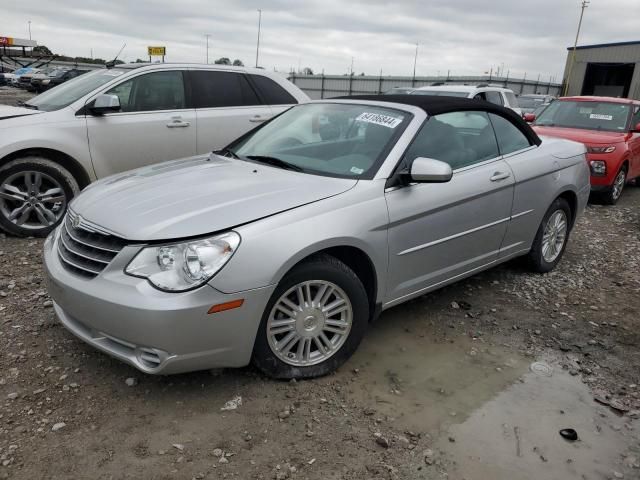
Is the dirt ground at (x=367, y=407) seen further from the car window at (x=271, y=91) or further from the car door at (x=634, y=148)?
the car door at (x=634, y=148)

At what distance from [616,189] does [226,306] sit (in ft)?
26.2

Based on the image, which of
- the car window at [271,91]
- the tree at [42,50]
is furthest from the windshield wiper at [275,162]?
the tree at [42,50]

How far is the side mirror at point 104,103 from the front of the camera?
5436mm

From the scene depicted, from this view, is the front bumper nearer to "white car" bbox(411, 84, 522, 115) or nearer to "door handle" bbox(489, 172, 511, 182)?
"door handle" bbox(489, 172, 511, 182)

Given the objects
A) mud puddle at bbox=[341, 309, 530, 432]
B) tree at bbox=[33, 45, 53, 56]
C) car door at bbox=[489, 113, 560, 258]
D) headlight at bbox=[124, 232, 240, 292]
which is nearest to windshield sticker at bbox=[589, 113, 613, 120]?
car door at bbox=[489, 113, 560, 258]

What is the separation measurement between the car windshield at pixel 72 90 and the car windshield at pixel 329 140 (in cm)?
A: 238

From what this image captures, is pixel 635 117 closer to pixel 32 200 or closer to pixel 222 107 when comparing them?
pixel 222 107

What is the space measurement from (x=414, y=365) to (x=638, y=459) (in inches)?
50.0

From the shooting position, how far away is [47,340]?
3.50 metres

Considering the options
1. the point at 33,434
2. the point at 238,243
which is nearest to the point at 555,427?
the point at 238,243

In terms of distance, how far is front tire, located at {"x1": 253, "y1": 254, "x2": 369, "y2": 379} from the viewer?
116 inches

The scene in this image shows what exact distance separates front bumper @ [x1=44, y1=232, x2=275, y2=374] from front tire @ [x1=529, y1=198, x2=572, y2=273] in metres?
3.01

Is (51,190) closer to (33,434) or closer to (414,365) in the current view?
(33,434)

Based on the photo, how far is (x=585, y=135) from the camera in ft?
28.6
